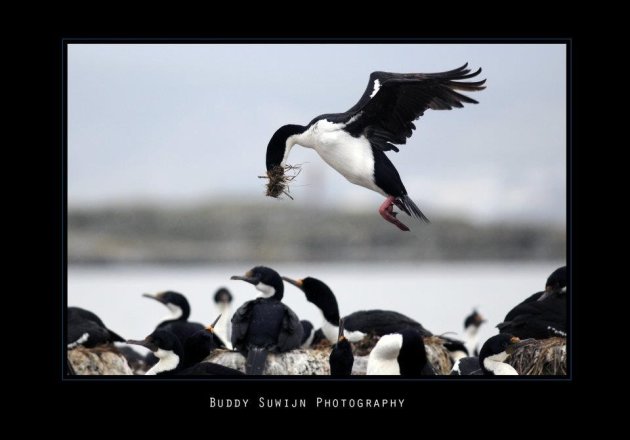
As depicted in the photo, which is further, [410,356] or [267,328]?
[267,328]

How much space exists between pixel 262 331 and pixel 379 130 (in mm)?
1461

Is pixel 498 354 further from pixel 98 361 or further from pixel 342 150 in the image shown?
pixel 98 361

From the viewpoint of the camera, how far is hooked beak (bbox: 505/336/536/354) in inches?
294

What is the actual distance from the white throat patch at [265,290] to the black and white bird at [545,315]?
1524 mm

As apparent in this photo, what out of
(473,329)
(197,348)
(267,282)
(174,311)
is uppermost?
(267,282)

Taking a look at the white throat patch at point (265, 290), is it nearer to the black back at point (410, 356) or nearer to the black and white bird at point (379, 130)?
the black and white bird at point (379, 130)

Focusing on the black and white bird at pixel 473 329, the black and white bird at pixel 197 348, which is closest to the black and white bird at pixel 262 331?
the black and white bird at pixel 197 348

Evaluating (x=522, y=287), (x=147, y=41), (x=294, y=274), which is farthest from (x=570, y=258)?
(x=294, y=274)

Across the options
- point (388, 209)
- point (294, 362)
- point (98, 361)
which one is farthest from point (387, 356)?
point (98, 361)

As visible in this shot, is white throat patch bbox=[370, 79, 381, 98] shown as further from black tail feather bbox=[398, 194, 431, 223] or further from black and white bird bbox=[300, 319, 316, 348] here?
black and white bird bbox=[300, 319, 316, 348]

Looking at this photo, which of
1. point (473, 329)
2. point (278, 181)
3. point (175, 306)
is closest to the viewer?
point (278, 181)

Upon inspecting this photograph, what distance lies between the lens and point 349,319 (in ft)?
28.1

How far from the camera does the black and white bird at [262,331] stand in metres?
7.54

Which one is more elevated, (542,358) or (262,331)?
(262,331)
